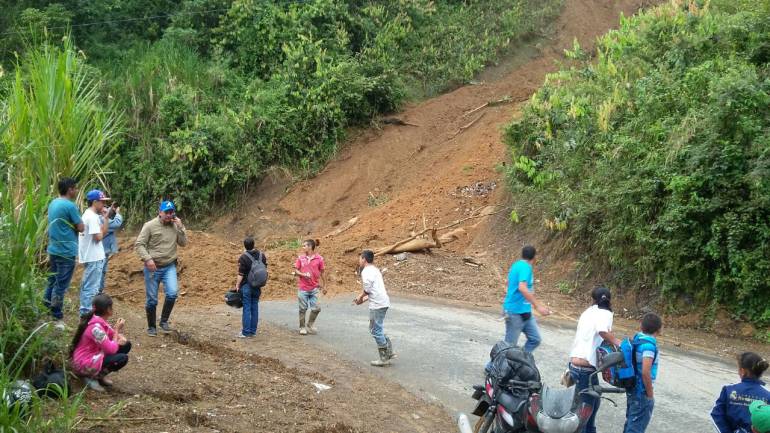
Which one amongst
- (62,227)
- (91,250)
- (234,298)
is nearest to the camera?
(62,227)

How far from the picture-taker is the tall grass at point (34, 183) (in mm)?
6145

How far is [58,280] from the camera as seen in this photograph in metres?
8.79

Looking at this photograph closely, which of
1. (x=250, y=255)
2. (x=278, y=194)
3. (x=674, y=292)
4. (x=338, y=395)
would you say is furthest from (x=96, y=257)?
(x=278, y=194)

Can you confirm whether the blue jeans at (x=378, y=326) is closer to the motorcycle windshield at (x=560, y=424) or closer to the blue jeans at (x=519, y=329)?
the blue jeans at (x=519, y=329)

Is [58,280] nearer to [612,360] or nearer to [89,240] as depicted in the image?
[89,240]

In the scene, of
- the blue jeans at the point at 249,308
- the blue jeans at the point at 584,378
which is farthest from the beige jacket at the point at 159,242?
the blue jeans at the point at 584,378

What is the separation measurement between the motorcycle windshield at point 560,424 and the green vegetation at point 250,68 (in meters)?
17.7

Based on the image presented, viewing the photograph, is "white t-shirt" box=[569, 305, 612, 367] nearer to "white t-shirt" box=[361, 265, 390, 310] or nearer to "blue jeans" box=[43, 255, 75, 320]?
"white t-shirt" box=[361, 265, 390, 310]

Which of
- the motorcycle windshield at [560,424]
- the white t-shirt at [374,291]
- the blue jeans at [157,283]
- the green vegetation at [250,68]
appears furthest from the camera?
the green vegetation at [250,68]

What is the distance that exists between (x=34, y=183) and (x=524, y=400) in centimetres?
559

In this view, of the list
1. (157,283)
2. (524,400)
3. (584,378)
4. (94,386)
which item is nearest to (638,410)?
(584,378)

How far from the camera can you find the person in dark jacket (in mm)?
5996

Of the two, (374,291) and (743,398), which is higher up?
(743,398)

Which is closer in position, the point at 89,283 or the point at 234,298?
the point at 89,283
